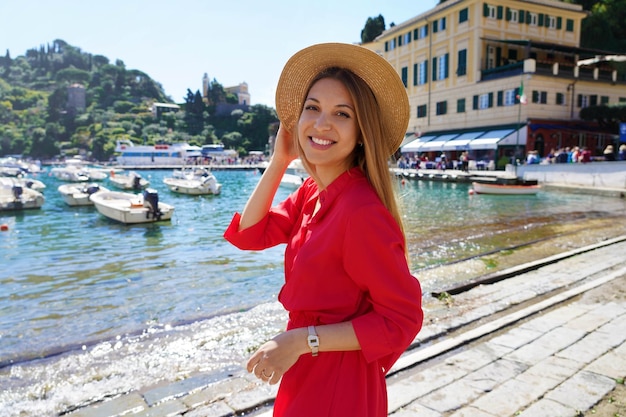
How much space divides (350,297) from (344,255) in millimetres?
155

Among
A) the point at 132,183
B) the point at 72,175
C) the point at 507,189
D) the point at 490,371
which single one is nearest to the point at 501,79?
the point at 507,189

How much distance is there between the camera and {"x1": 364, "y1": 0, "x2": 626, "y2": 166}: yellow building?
33.5 m

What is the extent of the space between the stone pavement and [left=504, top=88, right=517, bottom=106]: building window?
31.6 m

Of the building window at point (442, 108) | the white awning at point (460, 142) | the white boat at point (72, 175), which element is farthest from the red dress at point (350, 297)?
the white boat at point (72, 175)

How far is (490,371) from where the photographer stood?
3.63m

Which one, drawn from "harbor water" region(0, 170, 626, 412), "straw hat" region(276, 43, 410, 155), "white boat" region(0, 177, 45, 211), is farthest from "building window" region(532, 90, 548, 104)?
"straw hat" region(276, 43, 410, 155)

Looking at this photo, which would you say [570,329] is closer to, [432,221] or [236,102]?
[432,221]

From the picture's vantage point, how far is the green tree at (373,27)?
2361 inches

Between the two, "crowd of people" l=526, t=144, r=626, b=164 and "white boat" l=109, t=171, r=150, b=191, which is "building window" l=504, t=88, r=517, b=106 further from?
"white boat" l=109, t=171, r=150, b=191

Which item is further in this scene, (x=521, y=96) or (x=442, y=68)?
(x=442, y=68)

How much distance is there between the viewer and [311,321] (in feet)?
4.79

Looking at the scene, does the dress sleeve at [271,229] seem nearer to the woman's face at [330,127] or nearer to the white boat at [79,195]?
the woman's face at [330,127]

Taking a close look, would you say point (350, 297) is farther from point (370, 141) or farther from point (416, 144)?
point (416, 144)

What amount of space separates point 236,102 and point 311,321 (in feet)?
448
